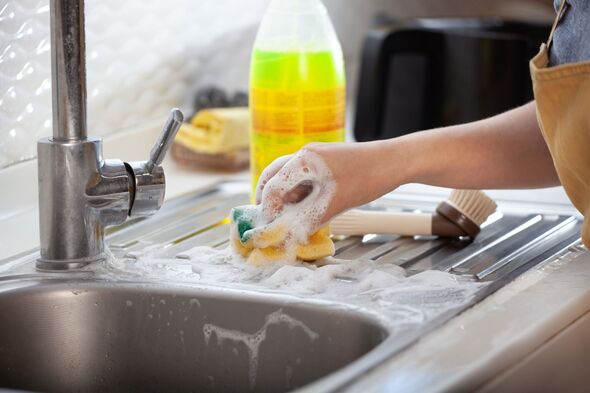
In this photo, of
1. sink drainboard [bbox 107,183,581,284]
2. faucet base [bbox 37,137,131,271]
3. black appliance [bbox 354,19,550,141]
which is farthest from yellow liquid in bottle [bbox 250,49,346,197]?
black appliance [bbox 354,19,550,141]

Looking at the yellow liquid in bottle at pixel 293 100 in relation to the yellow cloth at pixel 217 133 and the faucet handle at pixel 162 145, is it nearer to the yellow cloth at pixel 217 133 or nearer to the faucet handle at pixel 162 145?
the faucet handle at pixel 162 145

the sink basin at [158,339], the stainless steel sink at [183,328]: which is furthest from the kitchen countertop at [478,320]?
the sink basin at [158,339]

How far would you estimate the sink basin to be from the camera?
0.96 m

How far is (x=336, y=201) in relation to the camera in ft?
3.49

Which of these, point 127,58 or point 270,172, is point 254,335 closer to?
point 270,172

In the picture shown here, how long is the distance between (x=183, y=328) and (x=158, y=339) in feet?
0.09

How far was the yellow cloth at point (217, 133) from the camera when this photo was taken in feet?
5.02

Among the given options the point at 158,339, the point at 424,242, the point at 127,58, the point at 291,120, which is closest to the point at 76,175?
the point at 158,339

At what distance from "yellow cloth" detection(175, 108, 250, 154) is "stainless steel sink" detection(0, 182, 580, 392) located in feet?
1.44

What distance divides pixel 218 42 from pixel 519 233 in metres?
0.69

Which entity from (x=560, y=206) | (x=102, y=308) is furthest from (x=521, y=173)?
(x=102, y=308)

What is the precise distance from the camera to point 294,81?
3.98 ft

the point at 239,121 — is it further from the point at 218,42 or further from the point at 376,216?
the point at 376,216

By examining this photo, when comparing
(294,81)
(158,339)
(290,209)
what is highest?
(294,81)
